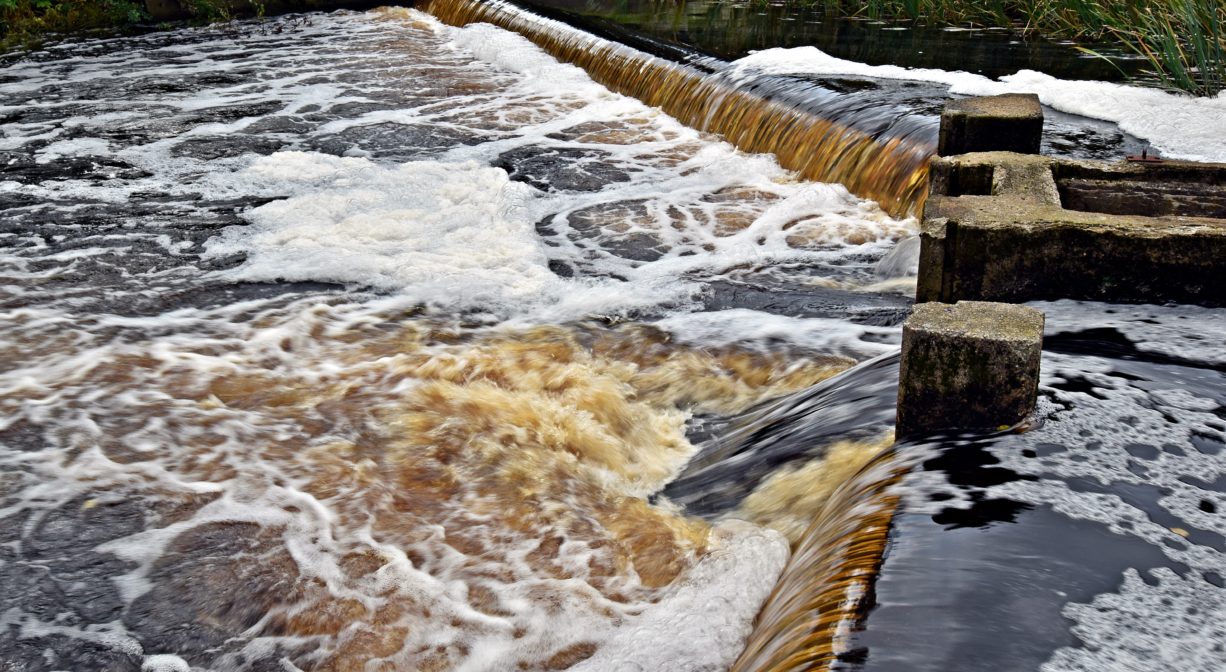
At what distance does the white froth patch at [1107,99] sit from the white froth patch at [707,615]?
13.4 feet

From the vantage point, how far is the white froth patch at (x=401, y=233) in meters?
5.75

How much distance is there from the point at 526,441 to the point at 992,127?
9.43ft

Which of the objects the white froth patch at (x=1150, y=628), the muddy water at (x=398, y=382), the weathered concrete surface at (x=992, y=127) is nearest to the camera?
the white froth patch at (x=1150, y=628)

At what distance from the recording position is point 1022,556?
2197 mm

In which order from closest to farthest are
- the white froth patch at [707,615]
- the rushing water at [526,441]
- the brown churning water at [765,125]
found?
1. the rushing water at [526,441]
2. the white froth patch at [707,615]
3. the brown churning water at [765,125]

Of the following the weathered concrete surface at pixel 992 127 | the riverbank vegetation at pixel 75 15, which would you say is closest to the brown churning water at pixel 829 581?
the weathered concrete surface at pixel 992 127

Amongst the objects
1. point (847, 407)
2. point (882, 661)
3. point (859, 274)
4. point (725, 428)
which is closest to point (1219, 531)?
point (882, 661)

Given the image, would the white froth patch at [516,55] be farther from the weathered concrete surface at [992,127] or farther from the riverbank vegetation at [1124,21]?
the weathered concrete surface at [992,127]

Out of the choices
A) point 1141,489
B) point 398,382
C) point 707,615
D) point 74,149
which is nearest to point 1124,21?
point 398,382

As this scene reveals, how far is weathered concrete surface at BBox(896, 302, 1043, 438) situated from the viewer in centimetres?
270

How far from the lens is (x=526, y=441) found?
3.88m

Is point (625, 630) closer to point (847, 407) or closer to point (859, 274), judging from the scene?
point (847, 407)

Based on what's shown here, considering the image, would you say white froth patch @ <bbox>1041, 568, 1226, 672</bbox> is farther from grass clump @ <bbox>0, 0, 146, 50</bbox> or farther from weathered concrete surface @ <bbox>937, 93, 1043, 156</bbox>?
grass clump @ <bbox>0, 0, 146, 50</bbox>

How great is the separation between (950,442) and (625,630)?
1.00m
